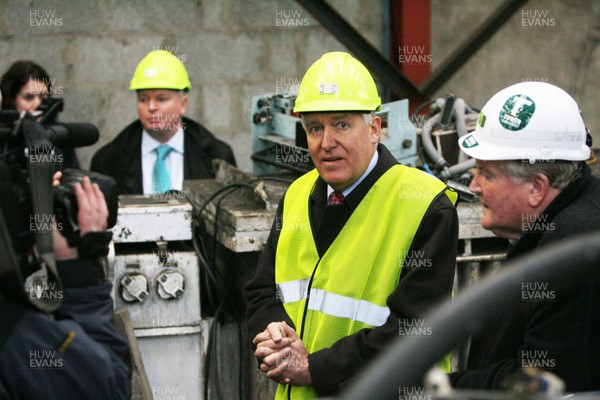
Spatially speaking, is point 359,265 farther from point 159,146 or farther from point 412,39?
point 412,39

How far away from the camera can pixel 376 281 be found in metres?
3.36

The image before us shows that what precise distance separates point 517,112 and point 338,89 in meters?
0.71

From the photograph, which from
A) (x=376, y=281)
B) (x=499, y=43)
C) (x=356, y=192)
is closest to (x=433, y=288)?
(x=376, y=281)

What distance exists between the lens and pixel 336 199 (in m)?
3.56

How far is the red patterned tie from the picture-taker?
139 inches

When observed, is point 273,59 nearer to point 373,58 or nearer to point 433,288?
point 373,58

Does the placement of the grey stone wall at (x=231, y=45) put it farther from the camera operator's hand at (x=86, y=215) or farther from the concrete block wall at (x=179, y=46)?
the camera operator's hand at (x=86, y=215)

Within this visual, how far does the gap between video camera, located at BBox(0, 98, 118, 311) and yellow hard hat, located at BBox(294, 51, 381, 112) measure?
3.17 ft

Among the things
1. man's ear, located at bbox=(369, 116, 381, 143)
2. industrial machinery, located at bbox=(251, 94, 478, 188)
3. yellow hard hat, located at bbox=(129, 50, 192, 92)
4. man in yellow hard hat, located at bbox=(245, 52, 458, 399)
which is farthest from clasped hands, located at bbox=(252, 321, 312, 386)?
yellow hard hat, located at bbox=(129, 50, 192, 92)

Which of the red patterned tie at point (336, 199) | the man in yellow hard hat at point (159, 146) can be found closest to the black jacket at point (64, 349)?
the red patterned tie at point (336, 199)

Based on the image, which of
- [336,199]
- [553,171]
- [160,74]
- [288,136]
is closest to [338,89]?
[336,199]

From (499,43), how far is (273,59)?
2.11m

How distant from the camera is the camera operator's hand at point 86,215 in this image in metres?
2.79

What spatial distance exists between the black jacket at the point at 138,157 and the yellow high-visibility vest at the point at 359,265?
2443 mm
